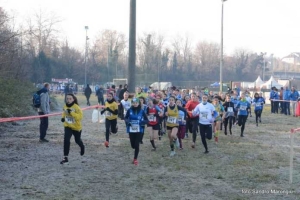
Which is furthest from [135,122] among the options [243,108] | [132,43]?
[132,43]

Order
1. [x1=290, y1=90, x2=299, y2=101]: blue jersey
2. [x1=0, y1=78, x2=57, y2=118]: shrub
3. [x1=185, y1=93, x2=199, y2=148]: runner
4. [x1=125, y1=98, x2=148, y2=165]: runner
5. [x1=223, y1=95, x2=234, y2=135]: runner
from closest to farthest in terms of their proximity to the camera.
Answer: [x1=125, y1=98, x2=148, y2=165]: runner < [x1=185, y1=93, x2=199, y2=148]: runner < [x1=223, y1=95, x2=234, y2=135]: runner < [x1=0, y1=78, x2=57, y2=118]: shrub < [x1=290, y1=90, x2=299, y2=101]: blue jersey

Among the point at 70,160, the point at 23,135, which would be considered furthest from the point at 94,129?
the point at 70,160

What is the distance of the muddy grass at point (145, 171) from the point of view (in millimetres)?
8227

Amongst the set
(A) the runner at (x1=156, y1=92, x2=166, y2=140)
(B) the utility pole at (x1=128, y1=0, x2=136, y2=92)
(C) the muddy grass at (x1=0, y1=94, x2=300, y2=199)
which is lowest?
(C) the muddy grass at (x1=0, y1=94, x2=300, y2=199)

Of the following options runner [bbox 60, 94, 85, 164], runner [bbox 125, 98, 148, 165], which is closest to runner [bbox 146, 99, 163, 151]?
runner [bbox 125, 98, 148, 165]

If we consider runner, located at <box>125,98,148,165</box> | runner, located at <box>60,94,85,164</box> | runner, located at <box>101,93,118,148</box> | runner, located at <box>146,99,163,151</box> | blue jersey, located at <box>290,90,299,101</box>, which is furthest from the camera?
blue jersey, located at <box>290,90,299,101</box>

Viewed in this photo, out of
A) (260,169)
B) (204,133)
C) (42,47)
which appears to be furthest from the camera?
(42,47)

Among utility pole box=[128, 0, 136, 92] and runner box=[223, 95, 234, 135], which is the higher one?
utility pole box=[128, 0, 136, 92]

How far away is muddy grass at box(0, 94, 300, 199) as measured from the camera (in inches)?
324

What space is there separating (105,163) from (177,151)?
313cm

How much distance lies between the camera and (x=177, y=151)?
13.5 m

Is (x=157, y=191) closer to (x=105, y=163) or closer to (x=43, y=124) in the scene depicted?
(x=105, y=163)

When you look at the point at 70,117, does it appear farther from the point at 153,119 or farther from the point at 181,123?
the point at 181,123

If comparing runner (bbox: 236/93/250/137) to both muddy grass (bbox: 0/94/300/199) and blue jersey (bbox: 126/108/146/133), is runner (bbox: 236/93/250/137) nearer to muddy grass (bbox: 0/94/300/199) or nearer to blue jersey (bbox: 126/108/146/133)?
muddy grass (bbox: 0/94/300/199)
